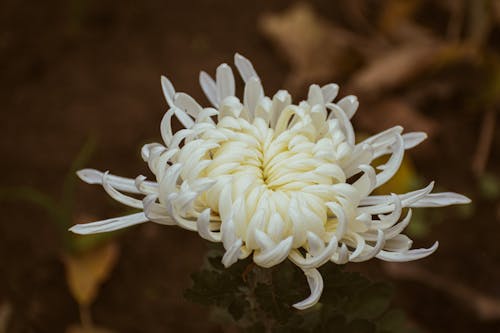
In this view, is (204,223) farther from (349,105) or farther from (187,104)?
(349,105)

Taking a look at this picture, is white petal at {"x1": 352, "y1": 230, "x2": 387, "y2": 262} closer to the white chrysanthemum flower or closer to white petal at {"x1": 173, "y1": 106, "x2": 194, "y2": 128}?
the white chrysanthemum flower

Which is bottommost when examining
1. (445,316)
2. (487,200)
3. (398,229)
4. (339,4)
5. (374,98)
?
(445,316)

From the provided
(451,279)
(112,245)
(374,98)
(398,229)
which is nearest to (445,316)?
(451,279)

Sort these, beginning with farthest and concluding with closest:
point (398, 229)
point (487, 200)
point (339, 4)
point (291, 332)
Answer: point (339, 4) → point (487, 200) → point (291, 332) → point (398, 229)

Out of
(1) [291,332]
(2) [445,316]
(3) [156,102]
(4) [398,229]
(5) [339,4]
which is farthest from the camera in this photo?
(5) [339,4]

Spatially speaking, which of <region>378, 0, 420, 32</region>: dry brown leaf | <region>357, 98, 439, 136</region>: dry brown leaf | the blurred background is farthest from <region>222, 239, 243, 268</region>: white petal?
<region>378, 0, 420, 32</region>: dry brown leaf

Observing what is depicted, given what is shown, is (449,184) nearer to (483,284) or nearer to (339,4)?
(483,284)

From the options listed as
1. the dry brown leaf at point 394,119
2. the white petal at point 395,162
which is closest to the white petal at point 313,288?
the white petal at point 395,162
